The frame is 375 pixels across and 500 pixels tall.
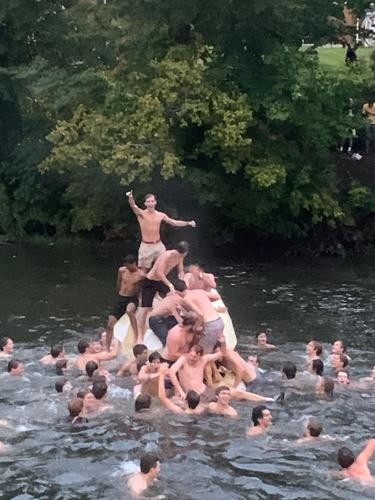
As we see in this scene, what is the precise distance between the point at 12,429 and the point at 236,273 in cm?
1248

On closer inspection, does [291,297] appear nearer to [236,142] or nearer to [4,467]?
[236,142]

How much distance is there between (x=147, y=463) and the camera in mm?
11523

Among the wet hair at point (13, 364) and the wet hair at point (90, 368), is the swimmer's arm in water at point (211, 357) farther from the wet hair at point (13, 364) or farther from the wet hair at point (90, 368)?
the wet hair at point (13, 364)

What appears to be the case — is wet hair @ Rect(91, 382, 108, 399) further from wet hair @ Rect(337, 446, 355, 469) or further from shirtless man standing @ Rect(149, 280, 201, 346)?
wet hair @ Rect(337, 446, 355, 469)

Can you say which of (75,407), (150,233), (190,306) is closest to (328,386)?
(190,306)

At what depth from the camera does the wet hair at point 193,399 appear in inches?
554

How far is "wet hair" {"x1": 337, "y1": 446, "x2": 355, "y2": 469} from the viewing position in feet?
38.6

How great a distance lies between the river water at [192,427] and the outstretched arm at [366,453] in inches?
14.4

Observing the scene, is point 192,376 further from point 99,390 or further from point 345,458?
point 345,458

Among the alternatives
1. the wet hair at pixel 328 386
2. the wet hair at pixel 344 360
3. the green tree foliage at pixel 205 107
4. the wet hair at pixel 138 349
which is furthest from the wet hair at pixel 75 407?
the green tree foliage at pixel 205 107

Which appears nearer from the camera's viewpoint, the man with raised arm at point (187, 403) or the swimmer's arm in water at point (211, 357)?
the man with raised arm at point (187, 403)

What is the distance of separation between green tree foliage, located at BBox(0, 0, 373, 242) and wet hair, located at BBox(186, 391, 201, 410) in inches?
447

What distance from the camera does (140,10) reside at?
26.0 meters

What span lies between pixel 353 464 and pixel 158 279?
5.97 m
